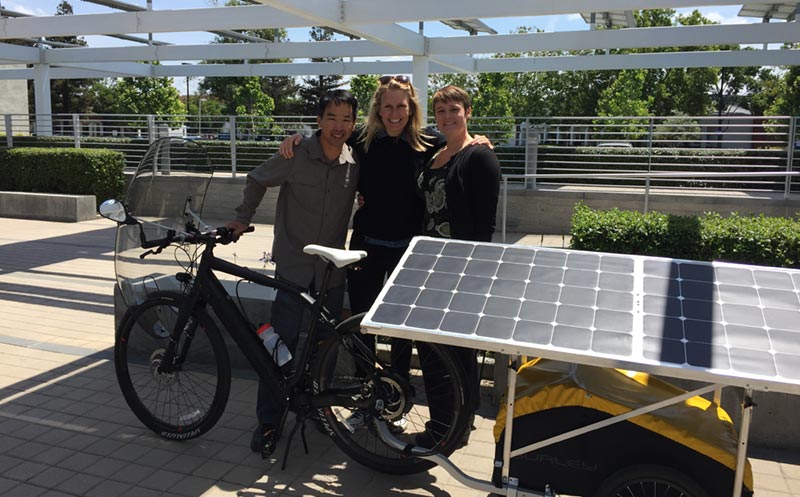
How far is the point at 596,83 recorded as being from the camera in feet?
130

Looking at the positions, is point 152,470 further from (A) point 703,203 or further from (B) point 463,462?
(A) point 703,203

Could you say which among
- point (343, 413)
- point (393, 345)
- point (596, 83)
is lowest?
point (343, 413)

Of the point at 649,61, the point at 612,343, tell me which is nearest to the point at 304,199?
the point at 612,343

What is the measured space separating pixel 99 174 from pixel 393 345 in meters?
11.6

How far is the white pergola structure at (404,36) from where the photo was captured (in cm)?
920

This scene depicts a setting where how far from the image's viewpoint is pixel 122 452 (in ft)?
11.9

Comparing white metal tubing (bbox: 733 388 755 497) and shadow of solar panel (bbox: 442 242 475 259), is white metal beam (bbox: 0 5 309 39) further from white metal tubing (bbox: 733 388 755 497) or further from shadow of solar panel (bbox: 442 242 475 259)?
white metal tubing (bbox: 733 388 755 497)

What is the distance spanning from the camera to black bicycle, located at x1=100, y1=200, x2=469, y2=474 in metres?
3.27

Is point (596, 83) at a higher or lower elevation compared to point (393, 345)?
higher

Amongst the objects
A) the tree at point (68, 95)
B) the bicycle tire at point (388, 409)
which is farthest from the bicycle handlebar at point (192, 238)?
the tree at point (68, 95)

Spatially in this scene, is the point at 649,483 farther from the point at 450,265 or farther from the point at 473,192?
the point at 473,192

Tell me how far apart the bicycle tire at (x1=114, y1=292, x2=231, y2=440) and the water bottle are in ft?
0.76

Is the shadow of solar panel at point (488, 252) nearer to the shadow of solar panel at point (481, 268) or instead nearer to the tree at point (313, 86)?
the shadow of solar panel at point (481, 268)

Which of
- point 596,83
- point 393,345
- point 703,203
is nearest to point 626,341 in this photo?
point 393,345
